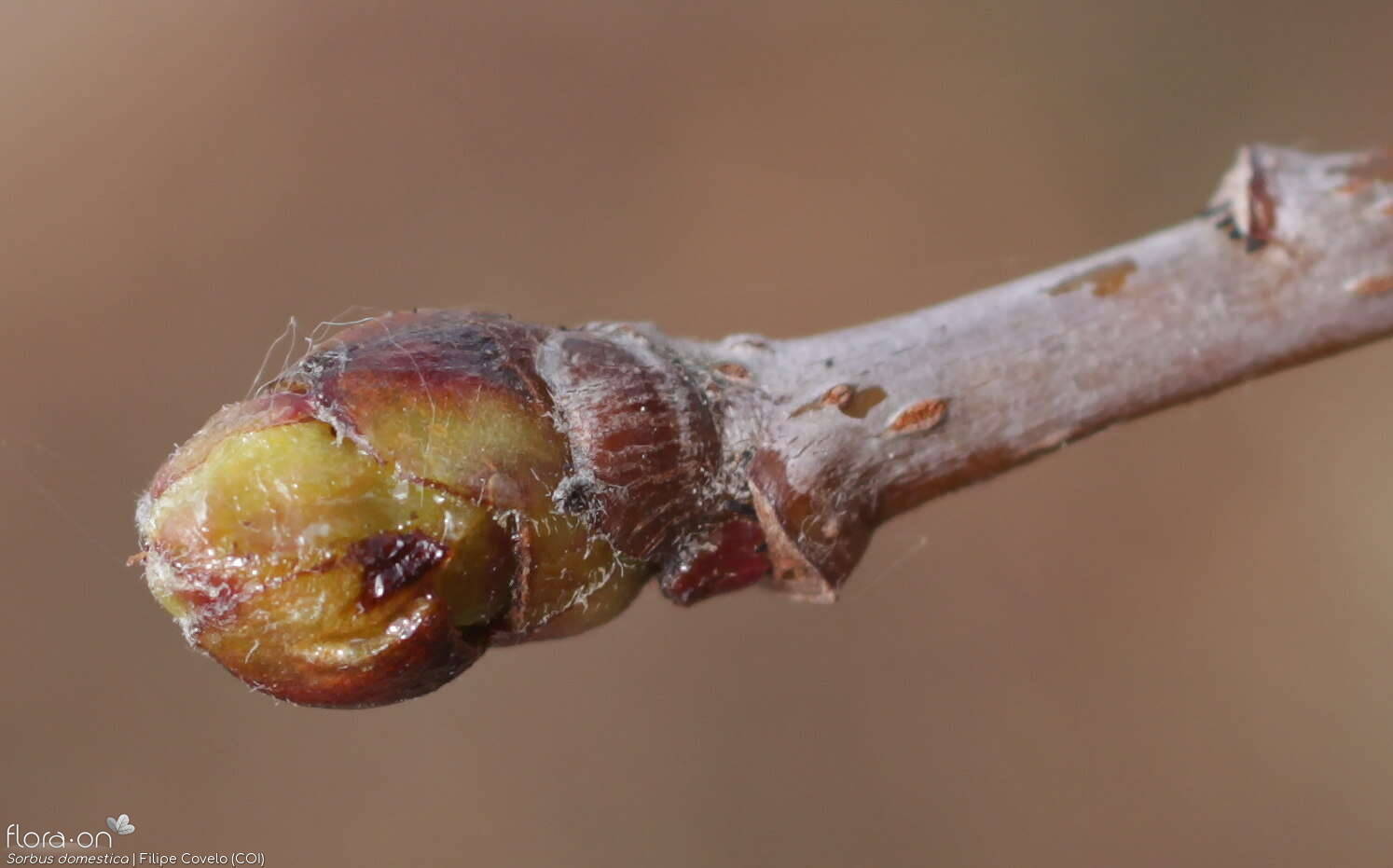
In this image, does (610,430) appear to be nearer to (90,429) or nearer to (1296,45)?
(90,429)

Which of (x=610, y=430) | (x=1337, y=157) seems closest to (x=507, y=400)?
(x=610, y=430)

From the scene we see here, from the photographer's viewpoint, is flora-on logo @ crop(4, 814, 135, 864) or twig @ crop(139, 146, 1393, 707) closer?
twig @ crop(139, 146, 1393, 707)

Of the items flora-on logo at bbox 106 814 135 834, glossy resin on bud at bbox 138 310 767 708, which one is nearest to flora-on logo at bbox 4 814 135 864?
flora-on logo at bbox 106 814 135 834

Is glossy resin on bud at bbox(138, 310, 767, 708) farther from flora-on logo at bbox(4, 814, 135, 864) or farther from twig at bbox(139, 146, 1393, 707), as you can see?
flora-on logo at bbox(4, 814, 135, 864)

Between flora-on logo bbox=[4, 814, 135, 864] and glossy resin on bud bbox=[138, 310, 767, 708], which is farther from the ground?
flora-on logo bbox=[4, 814, 135, 864]

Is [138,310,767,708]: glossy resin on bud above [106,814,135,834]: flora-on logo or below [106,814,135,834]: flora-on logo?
below
